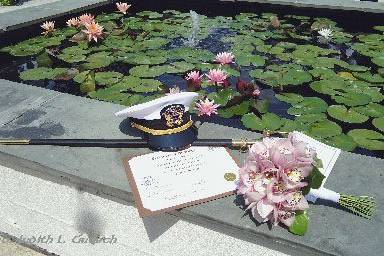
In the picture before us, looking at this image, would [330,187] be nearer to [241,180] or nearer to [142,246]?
[241,180]

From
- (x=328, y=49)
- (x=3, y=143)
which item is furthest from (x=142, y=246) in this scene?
(x=328, y=49)

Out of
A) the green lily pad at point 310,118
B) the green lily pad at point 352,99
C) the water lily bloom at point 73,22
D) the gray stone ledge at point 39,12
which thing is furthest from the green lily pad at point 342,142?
the gray stone ledge at point 39,12

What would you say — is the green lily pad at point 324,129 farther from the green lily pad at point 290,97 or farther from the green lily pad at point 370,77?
the green lily pad at point 370,77

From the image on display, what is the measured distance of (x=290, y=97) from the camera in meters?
3.35

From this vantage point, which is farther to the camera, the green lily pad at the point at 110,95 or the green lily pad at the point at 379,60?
the green lily pad at the point at 379,60

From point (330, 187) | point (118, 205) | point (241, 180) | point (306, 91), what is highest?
point (241, 180)

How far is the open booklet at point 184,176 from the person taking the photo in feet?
5.10

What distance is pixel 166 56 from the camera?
14.2 feet

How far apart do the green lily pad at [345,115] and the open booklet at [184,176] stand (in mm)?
1286

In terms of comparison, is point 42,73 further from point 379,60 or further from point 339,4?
point 339,4

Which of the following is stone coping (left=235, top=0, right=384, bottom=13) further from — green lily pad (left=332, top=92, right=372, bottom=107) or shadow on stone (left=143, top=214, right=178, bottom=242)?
shadow on stone (left=143, top=214, right=178, bottom=242)

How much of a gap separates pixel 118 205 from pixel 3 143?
0.70 meters

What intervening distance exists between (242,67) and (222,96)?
3.30ft

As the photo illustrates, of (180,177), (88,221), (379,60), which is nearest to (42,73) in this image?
(88,221)
